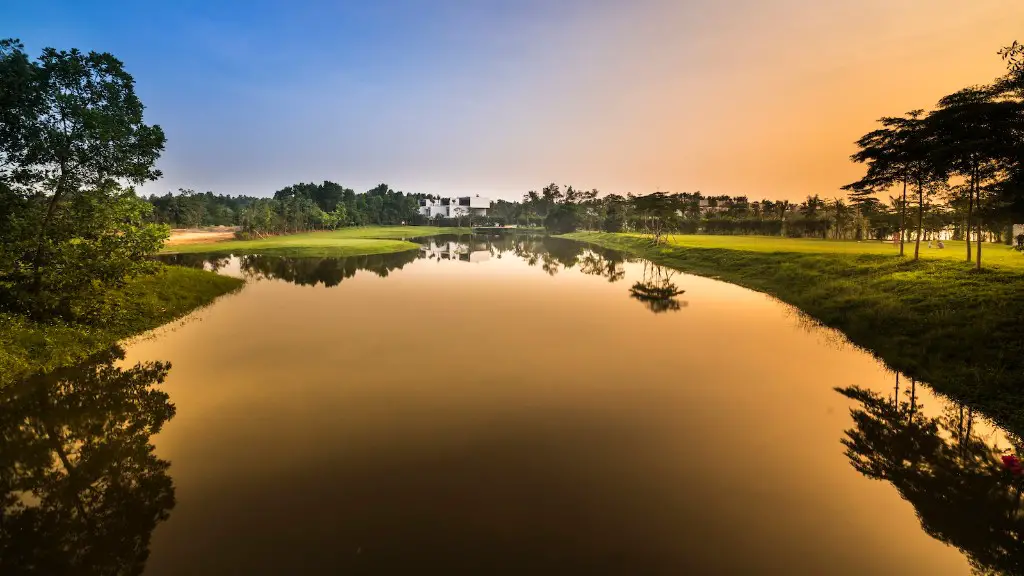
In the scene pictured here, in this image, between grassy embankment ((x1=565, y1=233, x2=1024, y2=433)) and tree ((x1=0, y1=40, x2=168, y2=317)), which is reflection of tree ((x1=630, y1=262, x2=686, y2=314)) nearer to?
grassy embankment ((x1=565, y1=233, x2=1024, y2=433))

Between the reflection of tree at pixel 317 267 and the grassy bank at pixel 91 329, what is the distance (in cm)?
1075

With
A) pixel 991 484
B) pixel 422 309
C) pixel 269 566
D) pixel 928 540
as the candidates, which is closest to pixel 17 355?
pixel 269 566

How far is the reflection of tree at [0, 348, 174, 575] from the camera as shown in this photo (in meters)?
7.33

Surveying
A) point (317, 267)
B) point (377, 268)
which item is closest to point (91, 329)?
point (317, 267)

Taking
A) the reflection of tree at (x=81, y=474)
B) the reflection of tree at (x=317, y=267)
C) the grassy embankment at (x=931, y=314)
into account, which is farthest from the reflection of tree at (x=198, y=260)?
the grassy embankment at (x=931, y=314)

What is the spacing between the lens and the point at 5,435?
11125 mm

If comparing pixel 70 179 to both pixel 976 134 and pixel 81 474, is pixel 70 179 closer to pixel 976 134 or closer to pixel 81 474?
pixel 81 474

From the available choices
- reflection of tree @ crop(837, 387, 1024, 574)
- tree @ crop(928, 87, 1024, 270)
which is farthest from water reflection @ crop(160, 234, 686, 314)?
tree @ crop(928, 87, 1024, 270)

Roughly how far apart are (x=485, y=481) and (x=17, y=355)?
57.0ft

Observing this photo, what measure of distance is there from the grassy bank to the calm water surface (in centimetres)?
132

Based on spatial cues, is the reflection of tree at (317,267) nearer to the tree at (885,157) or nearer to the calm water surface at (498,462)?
the calm water surface at (498,462)

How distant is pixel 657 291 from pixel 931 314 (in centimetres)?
1737

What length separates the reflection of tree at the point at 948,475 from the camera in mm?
7785

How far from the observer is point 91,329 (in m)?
18.7
